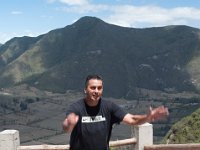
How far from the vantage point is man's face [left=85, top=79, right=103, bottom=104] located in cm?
452

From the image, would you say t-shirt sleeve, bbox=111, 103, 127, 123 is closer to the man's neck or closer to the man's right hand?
the man's neck

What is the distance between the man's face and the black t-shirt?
99 millimetres

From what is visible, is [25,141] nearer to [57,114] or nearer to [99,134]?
[57,114]

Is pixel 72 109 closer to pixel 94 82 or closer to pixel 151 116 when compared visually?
pixel 94 82

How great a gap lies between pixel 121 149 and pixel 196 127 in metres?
15.2

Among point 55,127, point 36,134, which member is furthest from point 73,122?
point 55,127

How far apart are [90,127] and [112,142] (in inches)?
129

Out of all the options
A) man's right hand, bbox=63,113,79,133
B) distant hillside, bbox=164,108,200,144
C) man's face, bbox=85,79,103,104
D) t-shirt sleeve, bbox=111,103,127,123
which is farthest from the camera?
→ distant hillside, bbox=164,108,200,144

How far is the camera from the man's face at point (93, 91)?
14.8 feet

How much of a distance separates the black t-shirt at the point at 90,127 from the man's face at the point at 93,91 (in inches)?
3.9

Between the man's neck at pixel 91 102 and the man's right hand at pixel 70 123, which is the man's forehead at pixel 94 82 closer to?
the man's neck at pixel 91 102

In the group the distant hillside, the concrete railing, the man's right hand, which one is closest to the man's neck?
the man's right hand

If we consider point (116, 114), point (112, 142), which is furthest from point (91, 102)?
point (112, 142)

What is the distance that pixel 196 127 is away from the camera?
22422 mm
